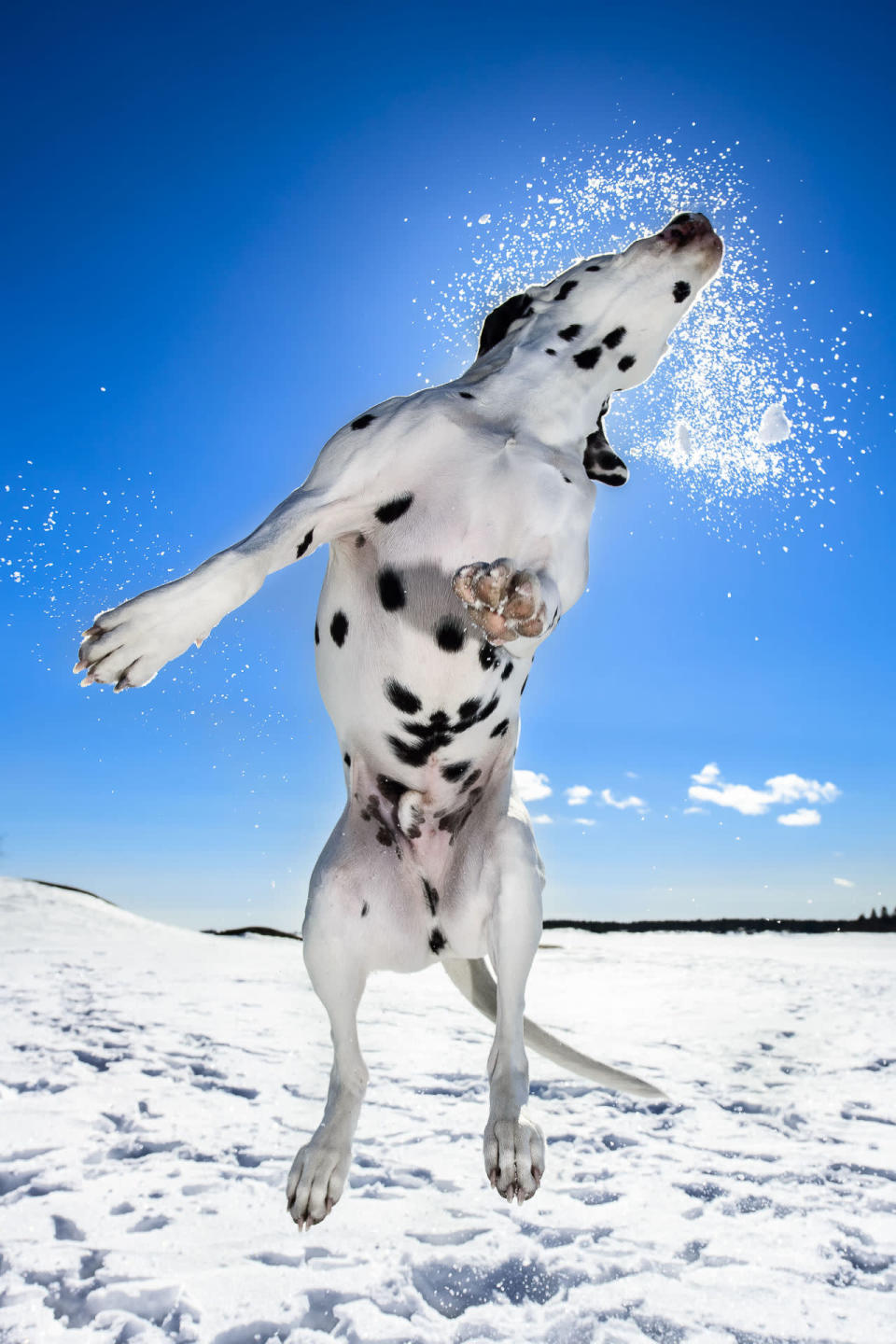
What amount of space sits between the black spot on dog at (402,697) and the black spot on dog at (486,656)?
0.27 meters

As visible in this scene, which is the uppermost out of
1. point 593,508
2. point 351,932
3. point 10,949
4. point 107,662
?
point 593,508

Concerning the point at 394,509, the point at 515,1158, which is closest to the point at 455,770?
the point at 394,509

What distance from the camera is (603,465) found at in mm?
3354

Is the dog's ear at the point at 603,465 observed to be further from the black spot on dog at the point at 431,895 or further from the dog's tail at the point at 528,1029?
the dog's tail at the point at 528,1029

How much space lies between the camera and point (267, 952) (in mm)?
11656

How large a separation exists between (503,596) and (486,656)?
69cm

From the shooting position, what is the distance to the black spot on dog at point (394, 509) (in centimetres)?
299

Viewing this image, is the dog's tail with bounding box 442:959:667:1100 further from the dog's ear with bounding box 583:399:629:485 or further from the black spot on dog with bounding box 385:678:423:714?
the dog's ear with bounding box 583:399:629:485

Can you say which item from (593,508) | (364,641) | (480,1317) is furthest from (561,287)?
(480,1317)

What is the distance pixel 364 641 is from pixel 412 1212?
2.72 m

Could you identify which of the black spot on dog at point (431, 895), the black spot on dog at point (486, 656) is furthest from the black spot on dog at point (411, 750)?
the black spot on dog at point (431, 895)

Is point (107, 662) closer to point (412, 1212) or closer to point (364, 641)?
point (364, 641)

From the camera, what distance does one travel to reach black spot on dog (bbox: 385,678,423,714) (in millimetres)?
3088

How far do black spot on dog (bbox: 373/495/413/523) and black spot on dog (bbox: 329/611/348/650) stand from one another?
406 millimetres
